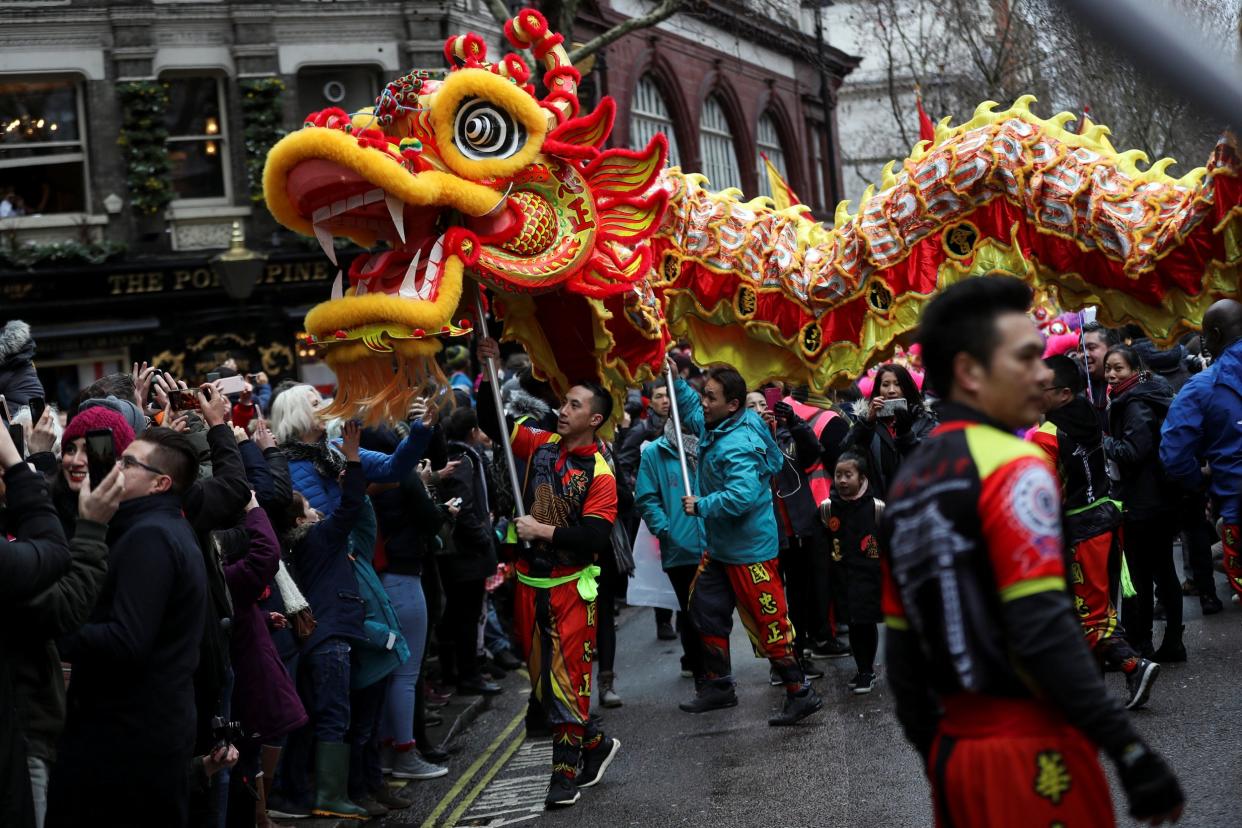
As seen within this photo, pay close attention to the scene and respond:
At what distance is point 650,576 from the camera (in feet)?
32.0

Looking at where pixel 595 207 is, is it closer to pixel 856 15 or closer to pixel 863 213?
pixel 863 213

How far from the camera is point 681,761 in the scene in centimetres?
744

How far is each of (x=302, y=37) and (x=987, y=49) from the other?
1275cm

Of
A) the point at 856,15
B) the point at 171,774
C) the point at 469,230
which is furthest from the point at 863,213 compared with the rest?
the point at 856,15

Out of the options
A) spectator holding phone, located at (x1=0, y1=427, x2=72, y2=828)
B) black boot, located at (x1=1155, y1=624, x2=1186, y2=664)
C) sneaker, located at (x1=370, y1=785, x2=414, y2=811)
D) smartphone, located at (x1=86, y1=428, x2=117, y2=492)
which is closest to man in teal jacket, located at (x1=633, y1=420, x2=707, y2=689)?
sneaker, located at (x1=370, y1=785, x2=414, y2=811)

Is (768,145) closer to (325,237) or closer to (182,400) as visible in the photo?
(325,237)

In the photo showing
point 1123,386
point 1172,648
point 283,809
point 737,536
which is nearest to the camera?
point 283,809

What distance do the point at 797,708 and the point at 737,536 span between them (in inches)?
39.4

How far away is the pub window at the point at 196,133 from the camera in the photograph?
20141 mm

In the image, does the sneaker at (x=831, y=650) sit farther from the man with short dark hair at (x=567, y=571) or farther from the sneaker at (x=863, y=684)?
the man with short dark hair at (x=567, y=571)

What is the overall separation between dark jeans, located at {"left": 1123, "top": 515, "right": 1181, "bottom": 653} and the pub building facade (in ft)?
37.6

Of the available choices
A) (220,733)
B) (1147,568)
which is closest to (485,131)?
(220,733)

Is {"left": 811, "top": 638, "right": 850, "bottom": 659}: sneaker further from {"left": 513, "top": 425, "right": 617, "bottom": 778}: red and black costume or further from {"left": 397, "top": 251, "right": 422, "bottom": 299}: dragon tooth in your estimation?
{"left": 397, "top": 251, "right": 422, "bottom": 299}: dragon tooth

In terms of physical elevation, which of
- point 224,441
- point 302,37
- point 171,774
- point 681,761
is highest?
point 302,37
